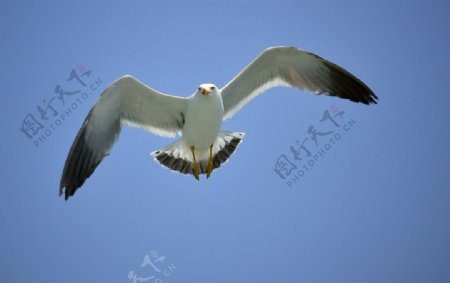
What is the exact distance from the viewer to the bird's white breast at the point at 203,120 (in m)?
6.19

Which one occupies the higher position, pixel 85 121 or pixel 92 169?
pixel 85 121

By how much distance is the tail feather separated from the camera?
6832mm

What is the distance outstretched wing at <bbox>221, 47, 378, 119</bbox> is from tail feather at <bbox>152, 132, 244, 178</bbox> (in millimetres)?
328

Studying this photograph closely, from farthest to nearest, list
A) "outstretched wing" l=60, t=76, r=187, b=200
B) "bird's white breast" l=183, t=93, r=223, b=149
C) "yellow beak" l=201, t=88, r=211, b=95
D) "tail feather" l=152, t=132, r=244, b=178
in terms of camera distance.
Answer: "tail feather" l=152, t=132, r=244, b=178 → "outstretched wing" l=60, t=76, r=187, b=200 → "bird's white breast" l=183, t=93, r=223, b=149 → "yellow beak" l=201, t=88, r=211, b=95

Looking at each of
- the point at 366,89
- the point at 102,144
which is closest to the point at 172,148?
the point at 102,144

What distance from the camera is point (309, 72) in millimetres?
6711

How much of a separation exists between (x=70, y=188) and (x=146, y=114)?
130 cm

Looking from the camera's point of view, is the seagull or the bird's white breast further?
the seagull

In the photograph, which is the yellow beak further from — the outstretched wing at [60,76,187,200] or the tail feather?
the tail feather

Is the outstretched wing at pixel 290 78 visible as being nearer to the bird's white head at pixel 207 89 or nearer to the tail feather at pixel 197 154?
the tail feather at pixel 197 154

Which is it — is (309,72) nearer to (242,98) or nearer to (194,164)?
(242,98)

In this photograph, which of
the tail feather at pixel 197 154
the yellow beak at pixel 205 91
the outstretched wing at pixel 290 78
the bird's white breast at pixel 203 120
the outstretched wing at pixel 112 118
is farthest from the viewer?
the tail feather at pixel 197 154

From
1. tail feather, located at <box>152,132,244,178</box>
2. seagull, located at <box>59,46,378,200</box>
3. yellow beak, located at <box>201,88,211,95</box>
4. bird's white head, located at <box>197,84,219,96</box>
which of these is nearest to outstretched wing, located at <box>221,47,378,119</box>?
seagull, located at <box>59,46,378,200</box>

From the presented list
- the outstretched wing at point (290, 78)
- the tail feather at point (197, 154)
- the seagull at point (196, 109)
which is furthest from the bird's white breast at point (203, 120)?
the outstretched wing at point (290, 78)
